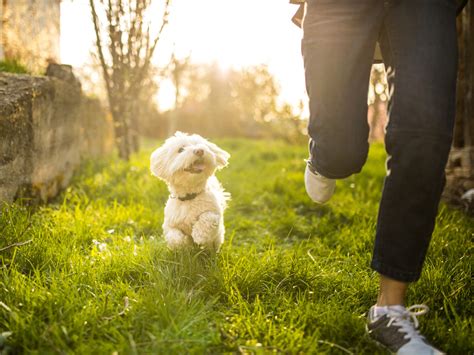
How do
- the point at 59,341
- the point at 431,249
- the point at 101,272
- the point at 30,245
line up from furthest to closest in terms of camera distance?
the point at 431,249
the point at 30,245
the point at 101,272
the point at 59,341

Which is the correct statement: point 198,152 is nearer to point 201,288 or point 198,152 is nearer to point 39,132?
point 201,288

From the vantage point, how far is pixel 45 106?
365 cm

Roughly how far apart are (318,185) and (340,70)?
60 cm

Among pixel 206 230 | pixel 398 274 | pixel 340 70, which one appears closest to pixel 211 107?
pixel 206 230

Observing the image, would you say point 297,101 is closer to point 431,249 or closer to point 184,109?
point 431,249

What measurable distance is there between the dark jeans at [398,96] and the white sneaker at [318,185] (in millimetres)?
284

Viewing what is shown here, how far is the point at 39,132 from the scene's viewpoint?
138 inches

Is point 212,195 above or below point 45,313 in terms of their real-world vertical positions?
above

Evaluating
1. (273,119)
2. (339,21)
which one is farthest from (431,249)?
(273,119)

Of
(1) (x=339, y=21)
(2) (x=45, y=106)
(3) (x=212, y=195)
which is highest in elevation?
(1) (x=339, y=21)

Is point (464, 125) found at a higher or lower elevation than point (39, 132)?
higher

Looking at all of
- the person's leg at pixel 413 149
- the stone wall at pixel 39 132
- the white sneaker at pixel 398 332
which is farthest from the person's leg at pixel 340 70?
the stone wall at pixel 39 132

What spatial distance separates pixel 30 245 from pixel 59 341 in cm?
94

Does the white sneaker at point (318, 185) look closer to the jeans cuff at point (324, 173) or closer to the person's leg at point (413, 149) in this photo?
the jeans cuff at point (324, 173)
